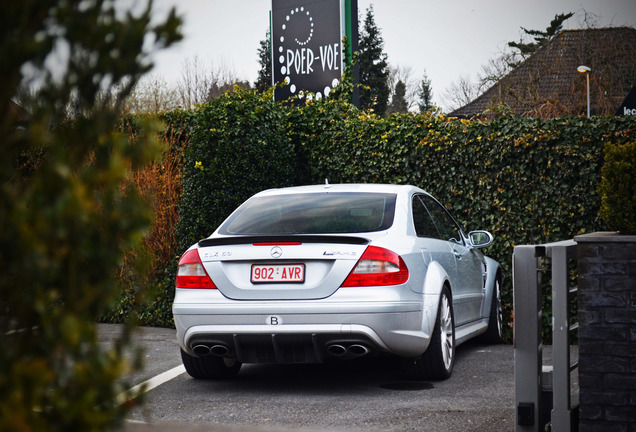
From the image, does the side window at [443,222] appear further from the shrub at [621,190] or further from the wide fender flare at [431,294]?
the shrub at [621,190]

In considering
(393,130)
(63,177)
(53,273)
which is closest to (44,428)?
(53,273)

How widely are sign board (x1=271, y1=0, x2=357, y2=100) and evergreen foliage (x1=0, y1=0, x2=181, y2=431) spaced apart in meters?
13.7

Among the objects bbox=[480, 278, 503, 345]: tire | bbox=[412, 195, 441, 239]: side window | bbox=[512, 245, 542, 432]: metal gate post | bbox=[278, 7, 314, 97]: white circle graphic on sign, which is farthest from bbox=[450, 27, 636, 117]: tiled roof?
bbox=[512, 245, 542, 432]: metal gate post

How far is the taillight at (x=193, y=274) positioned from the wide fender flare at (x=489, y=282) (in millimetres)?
3366

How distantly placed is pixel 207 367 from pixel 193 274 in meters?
0.95

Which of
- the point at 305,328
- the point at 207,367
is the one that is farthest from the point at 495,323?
the point at 305,328

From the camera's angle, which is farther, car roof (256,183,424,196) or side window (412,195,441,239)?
car roof (256,183,424,196)

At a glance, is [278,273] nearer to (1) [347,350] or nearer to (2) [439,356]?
(1) [347,350]

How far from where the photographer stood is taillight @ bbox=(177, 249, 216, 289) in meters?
6.41

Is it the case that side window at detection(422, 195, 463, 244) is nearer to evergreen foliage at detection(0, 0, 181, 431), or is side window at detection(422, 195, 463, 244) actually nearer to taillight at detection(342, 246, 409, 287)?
taillight at detection(342, 246, 409, 287)

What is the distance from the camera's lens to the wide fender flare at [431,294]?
639 cm

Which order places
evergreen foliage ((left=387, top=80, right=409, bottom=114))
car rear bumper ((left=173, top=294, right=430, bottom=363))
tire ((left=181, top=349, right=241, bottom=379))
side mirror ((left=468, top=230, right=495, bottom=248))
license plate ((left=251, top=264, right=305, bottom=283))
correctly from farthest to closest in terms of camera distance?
evergreen foliage ((left=387, top=80, right=409, bottom=114)), side mirror ((left=468, top=230, right=495, bottom=248)), tire ((left=181, top=349, right=241, bottom=379)), license plate ((left=251, top=264, right=305, bottom=283)), car rear bumper ((left=173, top=294, right=430, bottom=363))

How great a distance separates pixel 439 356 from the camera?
262 inches

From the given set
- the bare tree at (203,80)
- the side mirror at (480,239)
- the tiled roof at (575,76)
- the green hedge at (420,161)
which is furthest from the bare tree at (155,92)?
the side mirror at (480,239)
